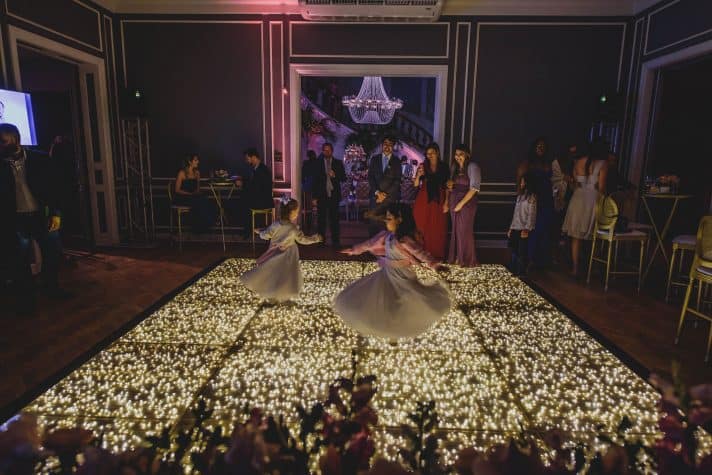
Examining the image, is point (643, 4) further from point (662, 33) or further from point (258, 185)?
point (258, 185)

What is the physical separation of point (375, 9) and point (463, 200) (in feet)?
9.53

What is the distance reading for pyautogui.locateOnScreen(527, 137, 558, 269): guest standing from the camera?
5.08 meters

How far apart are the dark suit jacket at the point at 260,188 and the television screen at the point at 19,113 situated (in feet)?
8.42

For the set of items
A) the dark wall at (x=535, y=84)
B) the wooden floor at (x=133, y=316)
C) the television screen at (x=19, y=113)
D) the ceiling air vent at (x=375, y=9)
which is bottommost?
the wooden floor at (x=133, y=316)

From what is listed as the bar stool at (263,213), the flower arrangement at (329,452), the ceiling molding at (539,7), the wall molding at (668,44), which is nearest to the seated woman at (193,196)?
the bar stool at (263,213)

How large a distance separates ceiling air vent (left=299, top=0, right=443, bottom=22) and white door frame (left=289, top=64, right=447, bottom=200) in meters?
0.66

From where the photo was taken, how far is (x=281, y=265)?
3928mm

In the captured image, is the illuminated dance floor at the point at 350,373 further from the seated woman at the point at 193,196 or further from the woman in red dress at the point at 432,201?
the seated woman at the point at 193,196

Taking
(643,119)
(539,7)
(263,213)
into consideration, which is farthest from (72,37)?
(643,119)

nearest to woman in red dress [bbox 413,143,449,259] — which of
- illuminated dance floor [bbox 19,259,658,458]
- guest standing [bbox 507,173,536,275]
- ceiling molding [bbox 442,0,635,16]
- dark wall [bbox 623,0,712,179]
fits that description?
guest standing [bbox 507,173,536,275]

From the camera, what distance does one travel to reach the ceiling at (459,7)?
6441 millimetres

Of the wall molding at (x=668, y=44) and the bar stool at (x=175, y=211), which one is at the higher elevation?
the wall molding at (x=668, y=44)

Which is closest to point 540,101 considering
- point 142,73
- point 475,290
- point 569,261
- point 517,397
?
point 569,261

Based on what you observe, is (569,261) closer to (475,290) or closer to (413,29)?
(475,290)
